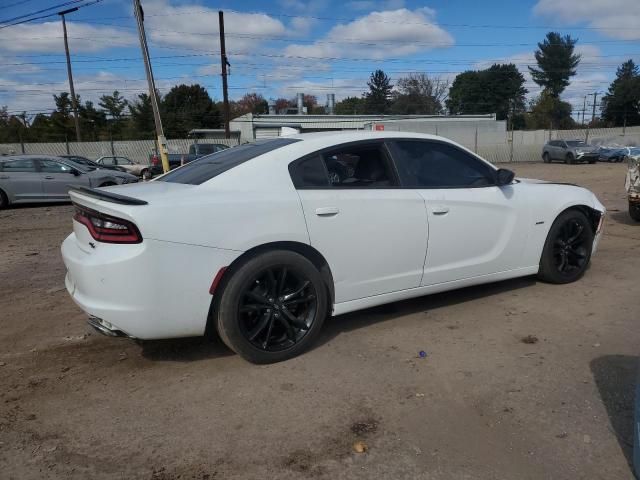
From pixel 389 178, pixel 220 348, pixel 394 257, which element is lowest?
pixel 220 348

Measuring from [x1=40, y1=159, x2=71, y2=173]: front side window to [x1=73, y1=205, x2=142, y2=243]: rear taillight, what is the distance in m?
12.3

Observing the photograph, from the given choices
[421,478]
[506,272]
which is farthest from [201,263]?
[506,272]

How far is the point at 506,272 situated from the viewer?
4.65 m

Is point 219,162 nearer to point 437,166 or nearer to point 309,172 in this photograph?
point 309,172

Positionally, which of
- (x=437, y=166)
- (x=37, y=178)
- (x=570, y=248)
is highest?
(x=437, y=166)

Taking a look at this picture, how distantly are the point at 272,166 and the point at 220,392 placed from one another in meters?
1.52

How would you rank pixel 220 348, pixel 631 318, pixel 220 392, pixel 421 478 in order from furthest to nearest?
1. pixel 631 318
2. pixel 220 348
3. pixel 220 392
4. pixel 421 478

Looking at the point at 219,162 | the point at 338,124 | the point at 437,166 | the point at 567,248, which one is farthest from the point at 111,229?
the point at 338,124

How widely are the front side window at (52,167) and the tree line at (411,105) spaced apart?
40697 mm

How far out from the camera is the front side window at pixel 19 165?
1365cm

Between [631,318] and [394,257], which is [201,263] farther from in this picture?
[631,318]

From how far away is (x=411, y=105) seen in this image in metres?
83.8

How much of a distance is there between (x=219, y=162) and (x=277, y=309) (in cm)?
124

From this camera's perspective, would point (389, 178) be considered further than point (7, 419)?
Yes
